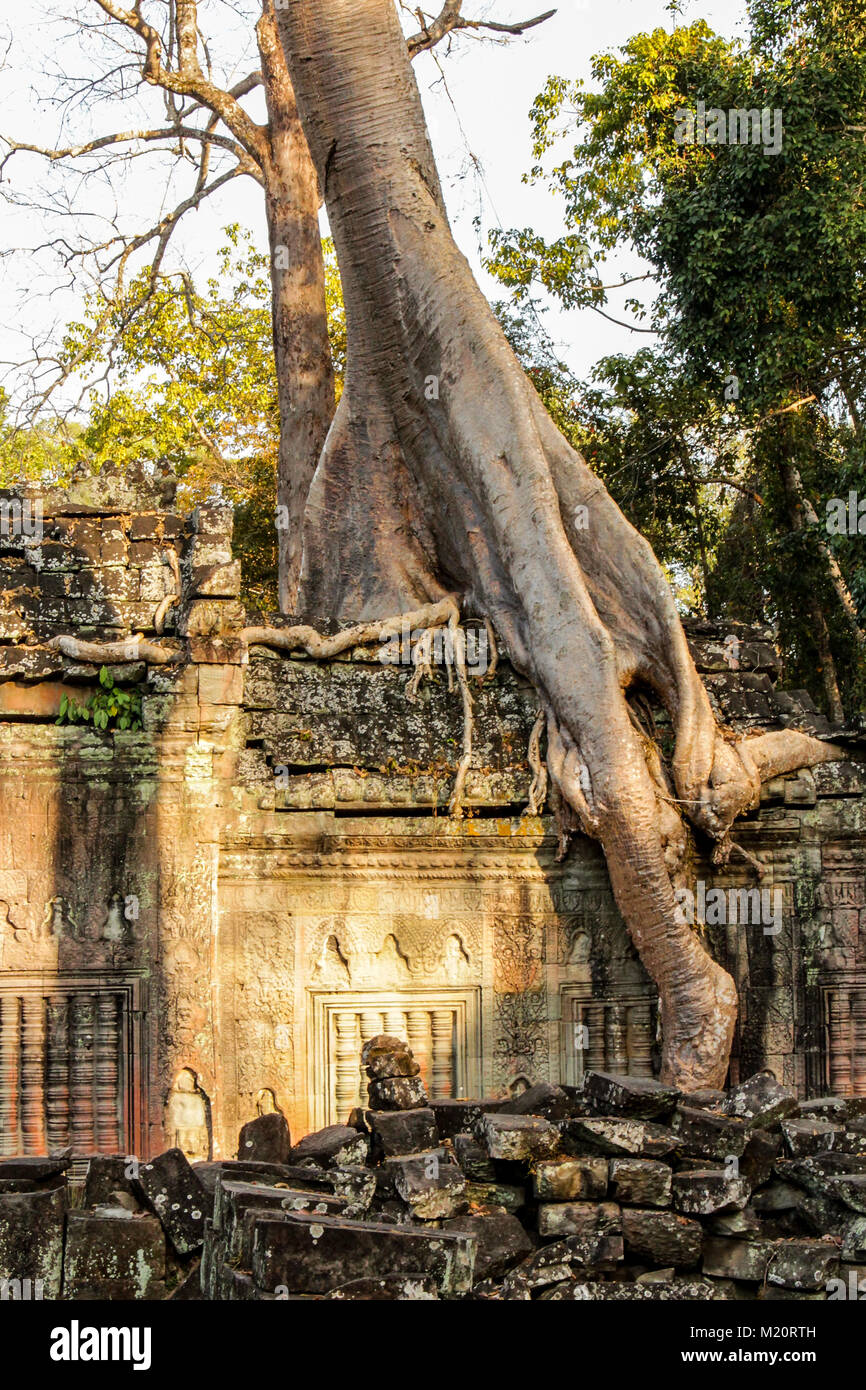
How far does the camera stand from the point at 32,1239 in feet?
13.5

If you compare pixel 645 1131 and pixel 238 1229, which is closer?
pixel 238 1229

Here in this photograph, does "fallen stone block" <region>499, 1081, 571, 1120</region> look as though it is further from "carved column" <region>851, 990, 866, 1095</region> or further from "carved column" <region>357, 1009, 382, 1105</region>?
"carved column" <region>851, 990, 866, 1095</region>

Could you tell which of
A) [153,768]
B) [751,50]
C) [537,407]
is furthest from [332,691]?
[751,50]

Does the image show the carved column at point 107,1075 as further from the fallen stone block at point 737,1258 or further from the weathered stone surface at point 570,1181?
the fallen stone block at point 737,1258

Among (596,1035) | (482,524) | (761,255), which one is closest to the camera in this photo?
(596,1035)

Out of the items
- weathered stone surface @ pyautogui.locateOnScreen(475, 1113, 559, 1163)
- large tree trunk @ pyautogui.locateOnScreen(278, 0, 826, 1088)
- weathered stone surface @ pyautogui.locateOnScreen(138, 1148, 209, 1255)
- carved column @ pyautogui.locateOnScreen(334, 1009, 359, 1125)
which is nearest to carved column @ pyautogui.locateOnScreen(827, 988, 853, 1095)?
large tree trunk @ pyautogui.locateOnScreen(278, 0, 826, 1088)

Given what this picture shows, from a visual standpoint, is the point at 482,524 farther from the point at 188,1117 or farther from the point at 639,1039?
the point at 188,1117

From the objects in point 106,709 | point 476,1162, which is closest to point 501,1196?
point 476,1162

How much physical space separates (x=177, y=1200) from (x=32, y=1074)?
6.12ft

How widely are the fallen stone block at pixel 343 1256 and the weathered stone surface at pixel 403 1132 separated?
59 cm

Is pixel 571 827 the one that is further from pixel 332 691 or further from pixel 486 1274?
pixel 486 1274

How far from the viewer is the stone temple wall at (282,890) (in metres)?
6.02
